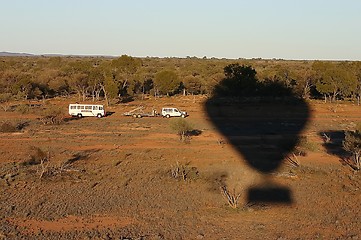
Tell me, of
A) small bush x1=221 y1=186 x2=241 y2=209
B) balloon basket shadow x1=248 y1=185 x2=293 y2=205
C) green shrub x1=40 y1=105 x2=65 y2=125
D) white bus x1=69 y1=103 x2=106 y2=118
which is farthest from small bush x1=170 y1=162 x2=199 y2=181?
white bus x1=69 y1=103 x2=106 y2=118

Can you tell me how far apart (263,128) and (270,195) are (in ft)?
67.2

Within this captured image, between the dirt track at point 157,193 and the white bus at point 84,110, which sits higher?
the dirt track at point 157,193

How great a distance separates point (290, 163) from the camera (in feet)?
77.6

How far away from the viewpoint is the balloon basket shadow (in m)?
17.1

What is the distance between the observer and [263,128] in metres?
37.9

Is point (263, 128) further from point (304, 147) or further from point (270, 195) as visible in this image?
point (270, 195)

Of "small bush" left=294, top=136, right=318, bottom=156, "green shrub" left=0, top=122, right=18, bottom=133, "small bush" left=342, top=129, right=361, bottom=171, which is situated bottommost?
"green shrub" left=0, top=122, right=18, bottom=133

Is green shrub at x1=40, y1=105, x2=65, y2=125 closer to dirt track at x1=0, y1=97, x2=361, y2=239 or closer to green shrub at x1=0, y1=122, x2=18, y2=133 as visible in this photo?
green shrub at x1=0, y1=122, x2=18, y2=133

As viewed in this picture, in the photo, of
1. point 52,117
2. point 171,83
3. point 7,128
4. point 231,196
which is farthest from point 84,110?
point 231,196

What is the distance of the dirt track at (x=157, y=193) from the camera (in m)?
13.8

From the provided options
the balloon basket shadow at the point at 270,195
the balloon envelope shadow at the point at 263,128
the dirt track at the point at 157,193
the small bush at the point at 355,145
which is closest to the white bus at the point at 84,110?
the balloon envelope shadow at the point at 263,128

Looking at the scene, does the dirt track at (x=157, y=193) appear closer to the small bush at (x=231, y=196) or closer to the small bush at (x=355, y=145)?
the small bush at (x=231, y=196)

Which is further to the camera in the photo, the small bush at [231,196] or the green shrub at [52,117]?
the green shrub at [52,117]

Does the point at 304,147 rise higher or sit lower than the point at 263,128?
higher
